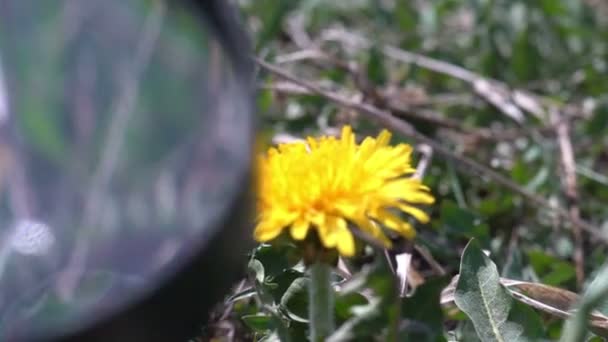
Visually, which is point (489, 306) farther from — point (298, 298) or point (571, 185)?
point (571, 185)

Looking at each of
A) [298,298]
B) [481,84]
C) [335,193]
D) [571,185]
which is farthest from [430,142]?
[335,193]

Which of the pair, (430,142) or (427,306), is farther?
(430,142)

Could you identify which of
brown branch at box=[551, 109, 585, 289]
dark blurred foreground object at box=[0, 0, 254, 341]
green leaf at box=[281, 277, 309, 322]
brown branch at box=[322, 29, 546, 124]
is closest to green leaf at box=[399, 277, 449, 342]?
green leaf at box=[281, 277, 309, 322]

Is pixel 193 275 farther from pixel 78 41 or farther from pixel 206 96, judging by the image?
pixel 78 41

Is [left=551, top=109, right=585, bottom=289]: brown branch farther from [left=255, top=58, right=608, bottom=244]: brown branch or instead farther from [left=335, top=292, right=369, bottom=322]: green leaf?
[left=335, top=292, right=369, bottom=322]: green leaf

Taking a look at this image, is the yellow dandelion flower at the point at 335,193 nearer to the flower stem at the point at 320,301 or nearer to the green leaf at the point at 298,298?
the flower stem at the point at 320,301

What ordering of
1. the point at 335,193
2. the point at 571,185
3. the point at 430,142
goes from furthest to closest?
the point at 571,185
the point at 430,142
the point at 335,193
